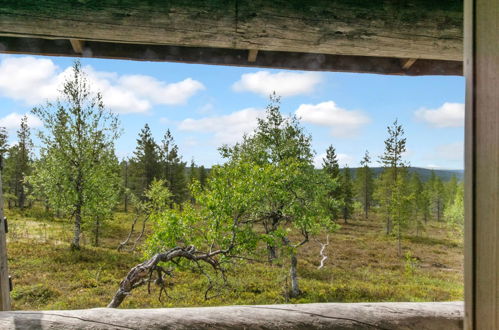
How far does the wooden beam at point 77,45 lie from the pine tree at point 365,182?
8078 millimetres

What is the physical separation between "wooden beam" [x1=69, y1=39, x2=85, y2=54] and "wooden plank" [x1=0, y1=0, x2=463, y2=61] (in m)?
0.09

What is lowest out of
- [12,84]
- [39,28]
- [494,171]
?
[494,171]

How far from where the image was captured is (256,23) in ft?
3.34

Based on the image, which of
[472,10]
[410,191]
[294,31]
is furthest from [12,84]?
[410,191]

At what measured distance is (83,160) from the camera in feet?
17.7

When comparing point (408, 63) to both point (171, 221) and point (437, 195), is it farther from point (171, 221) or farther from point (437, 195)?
point (437, 195)

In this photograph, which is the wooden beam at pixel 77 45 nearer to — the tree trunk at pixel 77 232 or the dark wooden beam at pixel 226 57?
the dark wooden beam at pixel 226 57

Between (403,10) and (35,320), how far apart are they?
4.45ft

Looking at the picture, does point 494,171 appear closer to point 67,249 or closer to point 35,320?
point 35,320

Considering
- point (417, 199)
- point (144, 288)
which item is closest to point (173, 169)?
point (144, 288)

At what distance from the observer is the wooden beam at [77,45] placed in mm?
1090

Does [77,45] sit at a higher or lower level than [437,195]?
higher

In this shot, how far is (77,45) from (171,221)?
304 centimetres

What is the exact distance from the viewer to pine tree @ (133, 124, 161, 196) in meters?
5.82
